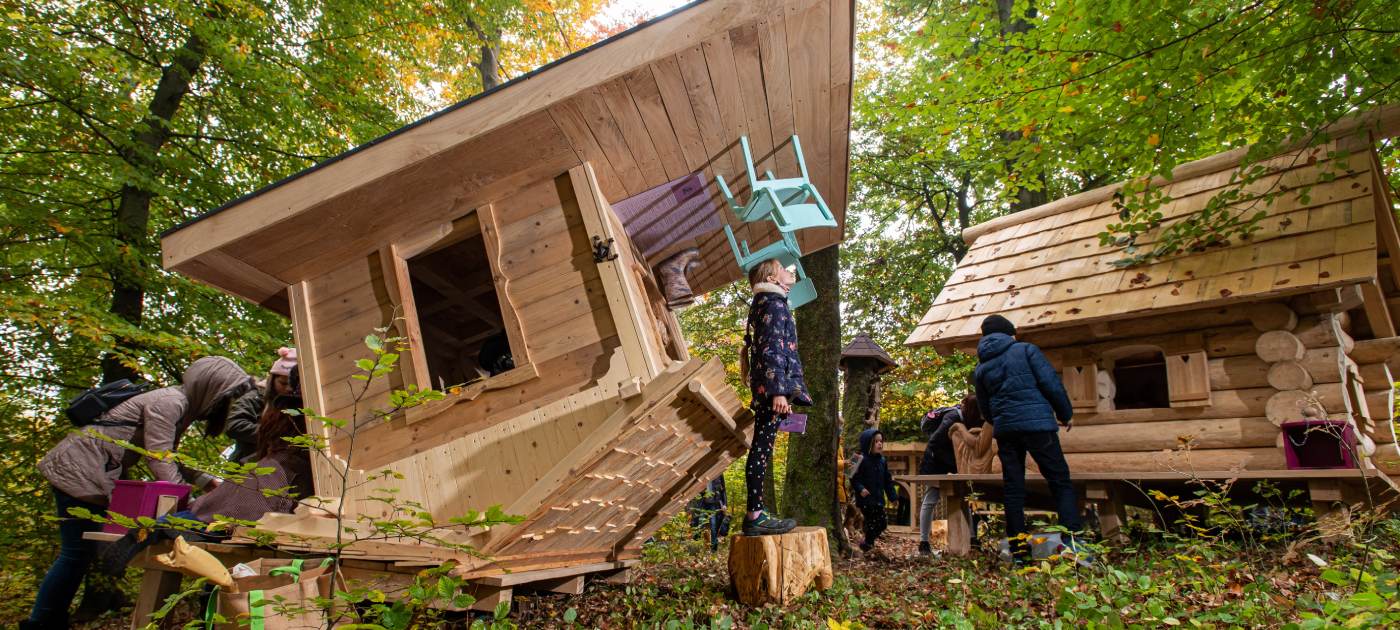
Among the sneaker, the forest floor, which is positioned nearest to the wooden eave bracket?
the forest floor

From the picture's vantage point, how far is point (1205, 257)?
6641 mm

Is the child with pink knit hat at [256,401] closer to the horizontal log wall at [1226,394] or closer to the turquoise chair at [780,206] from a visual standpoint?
A: the turquoise chair at [780,206]

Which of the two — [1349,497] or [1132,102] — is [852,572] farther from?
[1132,102]

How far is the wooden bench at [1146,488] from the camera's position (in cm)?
551

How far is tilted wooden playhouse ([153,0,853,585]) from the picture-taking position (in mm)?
3904

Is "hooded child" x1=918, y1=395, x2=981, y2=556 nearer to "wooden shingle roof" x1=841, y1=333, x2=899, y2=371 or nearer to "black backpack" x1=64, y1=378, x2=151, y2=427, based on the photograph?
"wooden shingle roof" x1=841, y1=333, x2=899, y2=371

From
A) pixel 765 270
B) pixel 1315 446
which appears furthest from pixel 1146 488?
pixel 765 270

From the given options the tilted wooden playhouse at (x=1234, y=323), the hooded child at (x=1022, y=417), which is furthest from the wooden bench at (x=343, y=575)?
the tilted wooden playhouse at (x=1234, y=323)

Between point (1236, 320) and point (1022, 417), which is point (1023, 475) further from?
point (1236, 320)

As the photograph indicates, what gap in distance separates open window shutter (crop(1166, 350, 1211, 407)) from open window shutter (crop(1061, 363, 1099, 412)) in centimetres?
66

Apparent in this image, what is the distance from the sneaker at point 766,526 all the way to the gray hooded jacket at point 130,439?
3.52 m

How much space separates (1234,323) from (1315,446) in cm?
137

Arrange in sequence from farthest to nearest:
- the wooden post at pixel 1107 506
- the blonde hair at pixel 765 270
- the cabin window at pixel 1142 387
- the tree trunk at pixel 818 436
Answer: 1. the cabin window at pixel 1142 387
2. the tree trunk at pixel 818 436
3. the wooden post at pixel 1107 506
4. the blonde hair at pixel 765 270

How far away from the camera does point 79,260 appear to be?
7.45 meters
